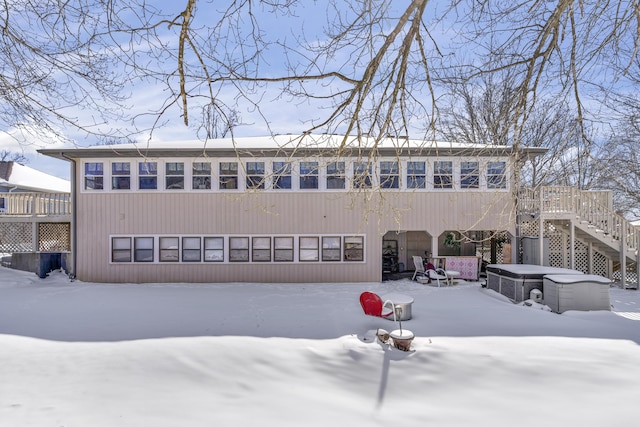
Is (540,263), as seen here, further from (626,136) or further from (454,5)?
(454,5)

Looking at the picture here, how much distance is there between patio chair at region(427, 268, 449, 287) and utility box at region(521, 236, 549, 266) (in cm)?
269

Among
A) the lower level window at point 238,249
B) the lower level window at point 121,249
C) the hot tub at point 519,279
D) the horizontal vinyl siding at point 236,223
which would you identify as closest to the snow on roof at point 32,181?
the horizontal vinyl siding at point 236,223

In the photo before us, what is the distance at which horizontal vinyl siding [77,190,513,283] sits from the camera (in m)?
11.7

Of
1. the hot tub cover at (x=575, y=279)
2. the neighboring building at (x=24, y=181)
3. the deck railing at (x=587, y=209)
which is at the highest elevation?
the neighboring building at (x=24, y=181)

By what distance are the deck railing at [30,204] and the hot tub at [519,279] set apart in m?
14.7

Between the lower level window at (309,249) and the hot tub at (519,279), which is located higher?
the lower level window at (309,249)

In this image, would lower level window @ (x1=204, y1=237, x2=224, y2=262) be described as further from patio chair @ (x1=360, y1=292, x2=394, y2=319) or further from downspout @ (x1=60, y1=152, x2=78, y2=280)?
patio chair @ (x1=360, y1=292, x2=394, y2=319)

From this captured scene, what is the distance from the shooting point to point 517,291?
9.20m

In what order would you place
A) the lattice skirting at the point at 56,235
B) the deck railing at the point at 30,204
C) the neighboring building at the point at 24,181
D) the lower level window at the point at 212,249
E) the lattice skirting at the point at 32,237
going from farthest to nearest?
the neighboring building at the point at 24,181
the lattice skirting at the point at 56,235
the lattice skirting at the point at 32,237
the deck railing at the point at 30,204
the lower level window at the point at 212,249

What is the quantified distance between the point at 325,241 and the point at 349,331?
16.9 ft

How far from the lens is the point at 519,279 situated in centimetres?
916

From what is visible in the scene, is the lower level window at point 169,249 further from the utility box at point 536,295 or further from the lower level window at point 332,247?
the utility box at point 536,295

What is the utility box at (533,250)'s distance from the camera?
37.1 ft

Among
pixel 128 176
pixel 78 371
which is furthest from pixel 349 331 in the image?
pixel 128 176
